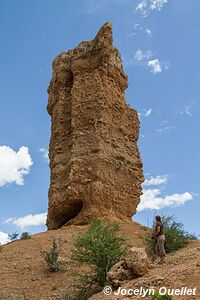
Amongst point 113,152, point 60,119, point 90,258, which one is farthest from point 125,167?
point 90,258

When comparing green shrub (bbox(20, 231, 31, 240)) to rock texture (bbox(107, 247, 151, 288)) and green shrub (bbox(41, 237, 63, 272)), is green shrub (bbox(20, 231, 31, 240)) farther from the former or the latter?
rock texture (bbox(107, 247, 151, 288))

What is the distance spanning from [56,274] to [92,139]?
25.1 feet

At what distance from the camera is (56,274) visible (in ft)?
38.8

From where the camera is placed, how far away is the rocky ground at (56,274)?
7895 mm

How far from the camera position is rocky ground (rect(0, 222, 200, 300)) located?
7895 mm

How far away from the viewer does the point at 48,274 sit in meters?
11.8

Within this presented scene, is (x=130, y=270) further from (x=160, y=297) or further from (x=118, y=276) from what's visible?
(x=160, y=297)

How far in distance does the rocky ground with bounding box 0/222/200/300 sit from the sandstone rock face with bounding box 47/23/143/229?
1468 mm

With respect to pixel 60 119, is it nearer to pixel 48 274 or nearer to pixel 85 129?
pixel 85 129

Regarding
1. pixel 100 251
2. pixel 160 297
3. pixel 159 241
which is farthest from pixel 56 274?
pixel 160 297

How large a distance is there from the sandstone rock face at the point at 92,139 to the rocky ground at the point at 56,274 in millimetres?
1468

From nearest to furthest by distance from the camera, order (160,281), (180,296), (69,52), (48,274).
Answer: (180,296)
(160,281)
(48,274)
(69,52)

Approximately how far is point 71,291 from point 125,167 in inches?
369

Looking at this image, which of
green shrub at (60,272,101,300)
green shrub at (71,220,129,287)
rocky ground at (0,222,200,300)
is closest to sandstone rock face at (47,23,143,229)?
rocky ground at (0,222,200,300)
